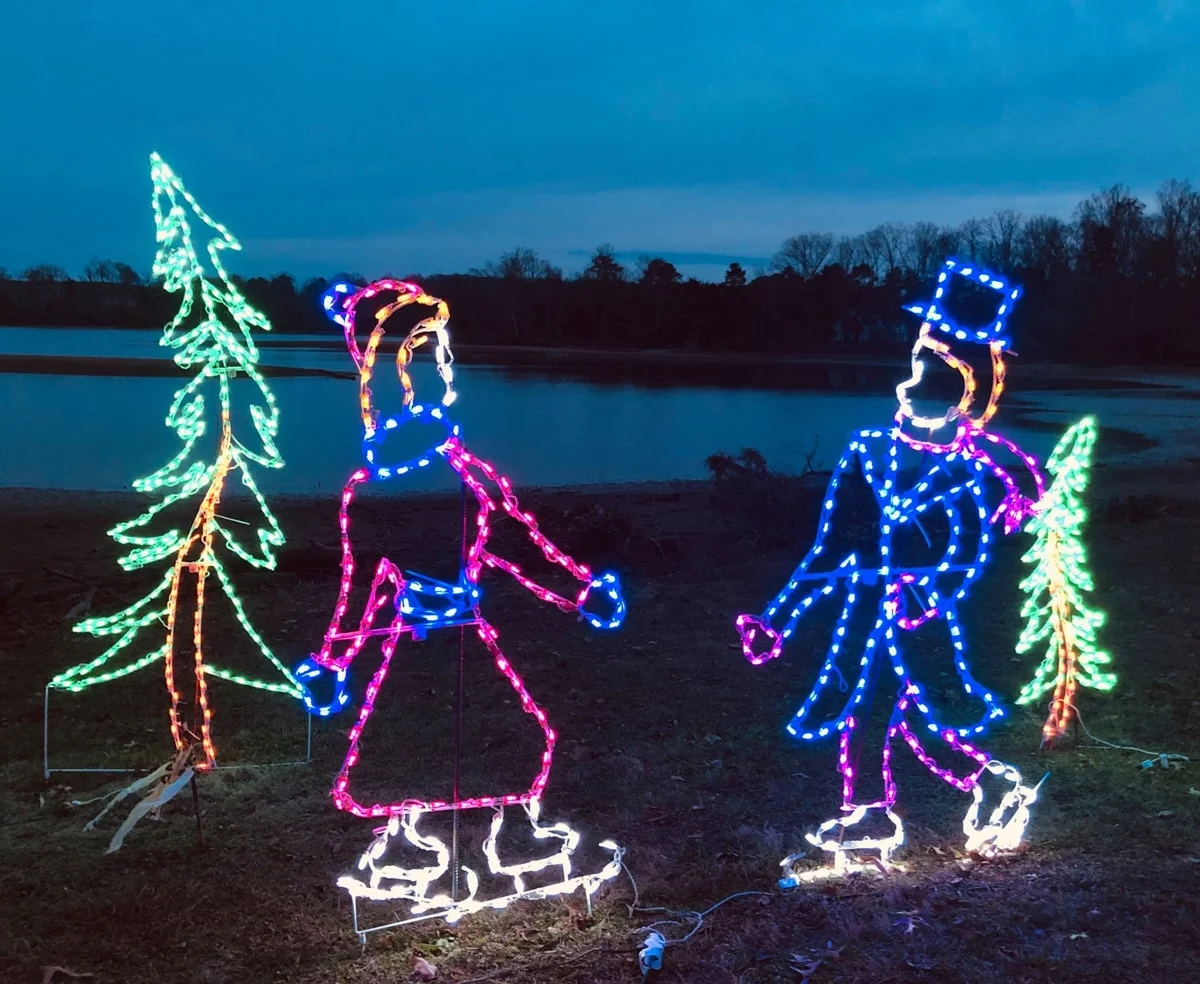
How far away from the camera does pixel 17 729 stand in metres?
6.64

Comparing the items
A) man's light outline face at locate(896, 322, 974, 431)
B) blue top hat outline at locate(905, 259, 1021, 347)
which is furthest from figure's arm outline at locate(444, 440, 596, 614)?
blue top hat outline at locate(905, 259, 1021, 347)

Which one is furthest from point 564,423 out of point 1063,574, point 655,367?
point 655,367

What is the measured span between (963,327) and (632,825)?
10.5ft

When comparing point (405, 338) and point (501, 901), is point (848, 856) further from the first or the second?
point (405, 338)

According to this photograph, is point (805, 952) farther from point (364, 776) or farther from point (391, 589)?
point (391, 589)

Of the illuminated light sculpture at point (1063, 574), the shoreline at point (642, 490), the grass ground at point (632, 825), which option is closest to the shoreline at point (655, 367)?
the shoreline at point (642, 490)

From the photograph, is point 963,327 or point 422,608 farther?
point 963,327

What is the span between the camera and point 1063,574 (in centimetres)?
594

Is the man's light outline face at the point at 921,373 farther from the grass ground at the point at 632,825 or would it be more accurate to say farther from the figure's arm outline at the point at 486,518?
the grass ground at the point at 632,825

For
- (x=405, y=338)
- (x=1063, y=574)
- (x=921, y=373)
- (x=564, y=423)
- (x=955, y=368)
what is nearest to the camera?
(x=405, y=338)

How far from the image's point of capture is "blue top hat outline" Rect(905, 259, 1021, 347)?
4680 mm

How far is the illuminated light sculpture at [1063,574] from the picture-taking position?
18.3 ft

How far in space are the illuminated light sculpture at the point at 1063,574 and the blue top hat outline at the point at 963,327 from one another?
3.36 feet

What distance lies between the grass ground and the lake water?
11.7m
